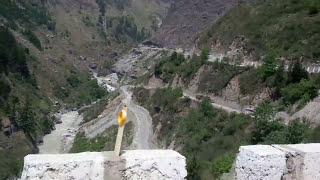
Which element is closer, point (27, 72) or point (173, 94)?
point (173, 94)

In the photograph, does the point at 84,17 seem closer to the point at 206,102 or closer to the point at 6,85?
the point at 6,85

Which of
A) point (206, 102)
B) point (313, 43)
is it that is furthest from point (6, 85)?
point (313, 43)

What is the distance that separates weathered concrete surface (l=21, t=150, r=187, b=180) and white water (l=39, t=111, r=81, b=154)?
172ft

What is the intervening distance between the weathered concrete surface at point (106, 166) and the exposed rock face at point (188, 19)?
331ft

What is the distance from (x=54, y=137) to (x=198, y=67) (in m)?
31.4

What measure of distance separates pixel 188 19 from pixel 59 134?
218ft

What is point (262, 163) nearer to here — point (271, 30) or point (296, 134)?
point (296, 134)

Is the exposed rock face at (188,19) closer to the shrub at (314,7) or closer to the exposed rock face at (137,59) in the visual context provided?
the exposed rock face at (137,59)

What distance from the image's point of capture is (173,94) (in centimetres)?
4469

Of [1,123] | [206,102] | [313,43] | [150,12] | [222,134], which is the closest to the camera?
[222,134]

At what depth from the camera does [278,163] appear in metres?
6.07

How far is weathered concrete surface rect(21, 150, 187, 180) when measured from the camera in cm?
511

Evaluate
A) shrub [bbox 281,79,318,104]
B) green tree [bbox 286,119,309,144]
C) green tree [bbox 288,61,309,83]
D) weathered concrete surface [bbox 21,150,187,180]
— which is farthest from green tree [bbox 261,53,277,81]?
weathered concrete surface [bbox 21,150,187,180]

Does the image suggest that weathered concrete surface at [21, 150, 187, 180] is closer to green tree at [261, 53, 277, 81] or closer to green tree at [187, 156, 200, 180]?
green tree at [187, 156, 200, 180]
